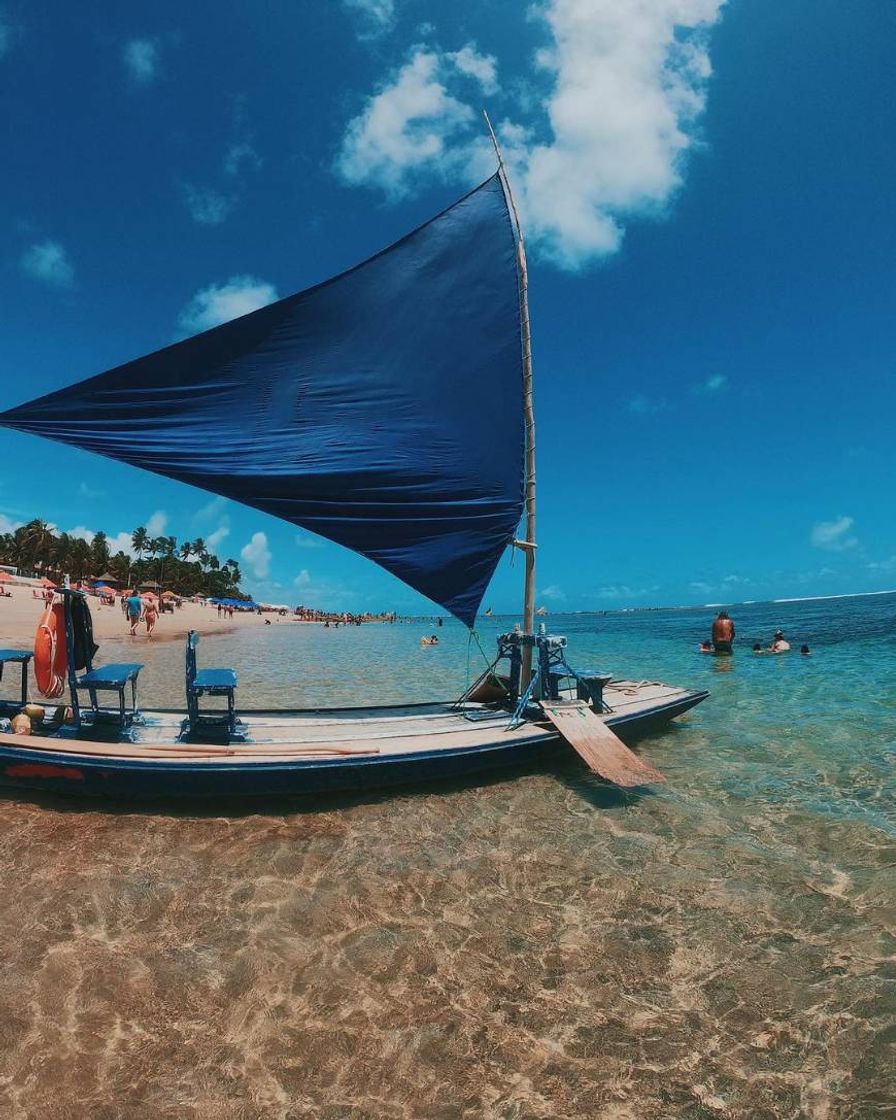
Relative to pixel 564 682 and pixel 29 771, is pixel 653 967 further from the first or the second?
pixel 564 682

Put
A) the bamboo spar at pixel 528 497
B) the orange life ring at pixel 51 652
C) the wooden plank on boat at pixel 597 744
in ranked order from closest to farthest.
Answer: the orange life ring at pixel 51 652
the wooden plank on boat at pixel 597 744
the bamboo spar at pixel 528 497

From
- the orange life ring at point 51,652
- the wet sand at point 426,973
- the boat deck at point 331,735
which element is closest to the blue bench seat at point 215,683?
the boat deck at point 331,735

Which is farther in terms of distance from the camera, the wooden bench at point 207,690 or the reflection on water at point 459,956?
the wooden bench at point 207,690

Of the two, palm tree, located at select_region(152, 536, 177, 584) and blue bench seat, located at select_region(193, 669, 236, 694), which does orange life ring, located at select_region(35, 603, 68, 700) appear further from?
palm tree, located at select_region(152, 536, 177, 584)

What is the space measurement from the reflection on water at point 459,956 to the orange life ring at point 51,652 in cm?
162

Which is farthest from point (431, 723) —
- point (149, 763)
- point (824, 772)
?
point (824, 772)

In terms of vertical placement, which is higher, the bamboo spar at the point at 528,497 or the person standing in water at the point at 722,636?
the bamboo spar at the point at 528,497

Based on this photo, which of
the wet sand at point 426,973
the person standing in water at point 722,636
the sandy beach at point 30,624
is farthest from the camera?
the person standing in water at point 722,636

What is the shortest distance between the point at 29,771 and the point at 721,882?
8687 millimetres

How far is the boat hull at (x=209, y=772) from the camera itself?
23.8ft

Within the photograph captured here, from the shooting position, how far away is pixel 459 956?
491 cm

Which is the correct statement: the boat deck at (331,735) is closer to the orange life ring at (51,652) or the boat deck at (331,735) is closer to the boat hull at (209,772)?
the boat hull at (209,772)

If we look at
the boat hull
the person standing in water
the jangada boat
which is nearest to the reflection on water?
the boat hull

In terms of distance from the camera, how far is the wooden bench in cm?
788
